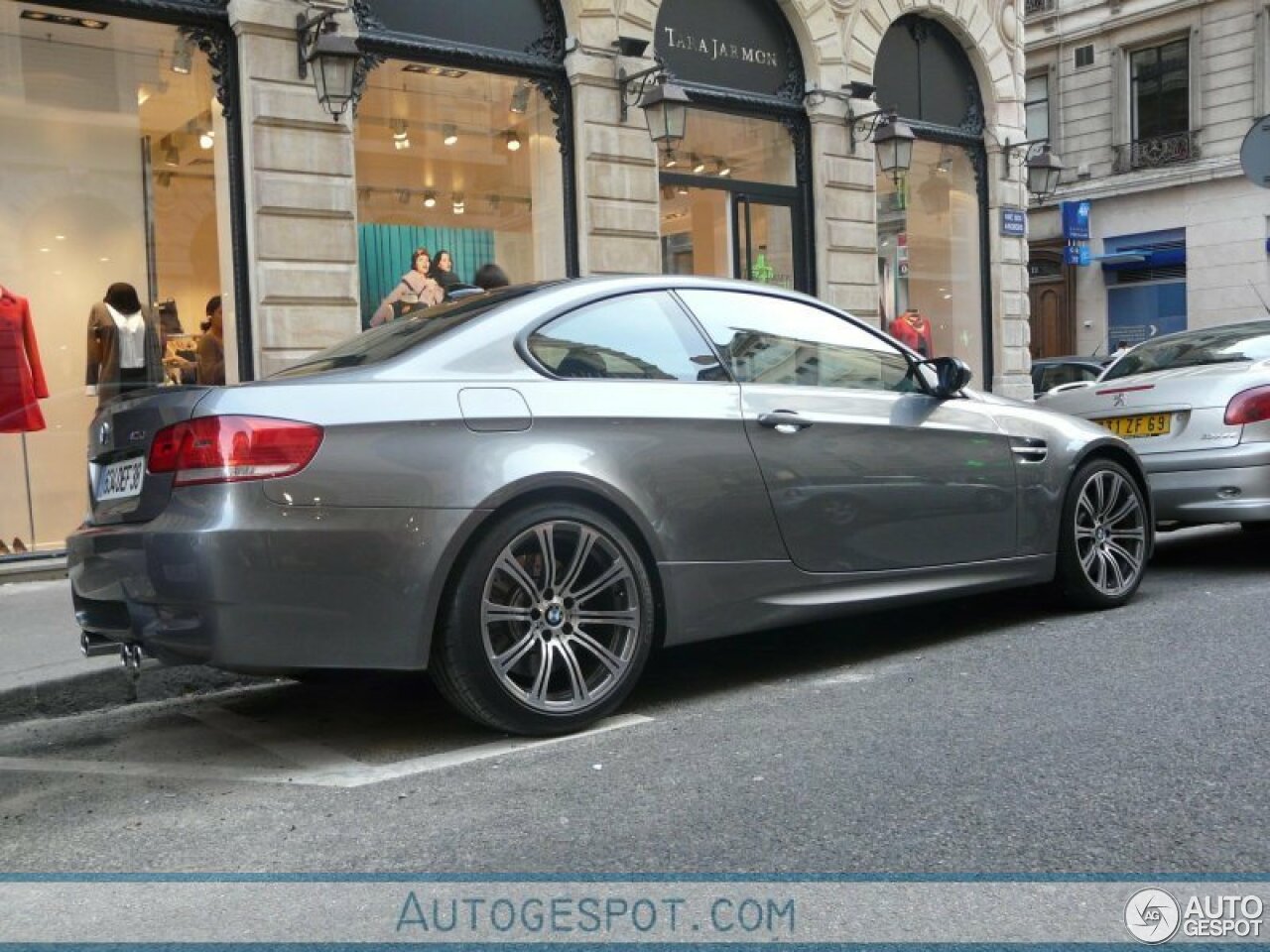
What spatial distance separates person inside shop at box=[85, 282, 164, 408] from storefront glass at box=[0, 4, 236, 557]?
0.08ft

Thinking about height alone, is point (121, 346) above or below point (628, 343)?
above

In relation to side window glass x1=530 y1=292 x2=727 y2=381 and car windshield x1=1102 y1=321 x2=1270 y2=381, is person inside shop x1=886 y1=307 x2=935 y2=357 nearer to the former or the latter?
car windshield x1=1102 y1=321 x2=1270 y2=381

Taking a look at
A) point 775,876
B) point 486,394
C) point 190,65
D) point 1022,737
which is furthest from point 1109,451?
point 190,65

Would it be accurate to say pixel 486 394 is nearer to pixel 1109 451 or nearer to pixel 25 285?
pixel 1109 451

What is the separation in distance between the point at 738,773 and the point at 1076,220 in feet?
88.6

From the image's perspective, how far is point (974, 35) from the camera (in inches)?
582

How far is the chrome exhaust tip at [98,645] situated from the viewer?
4.10 m

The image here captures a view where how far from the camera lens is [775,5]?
13.0m

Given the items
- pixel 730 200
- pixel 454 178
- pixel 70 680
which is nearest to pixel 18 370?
pixel 454 178

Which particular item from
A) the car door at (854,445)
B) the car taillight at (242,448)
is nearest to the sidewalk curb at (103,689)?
the car taillight at (242,448)

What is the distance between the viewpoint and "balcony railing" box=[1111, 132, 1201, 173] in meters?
27.0

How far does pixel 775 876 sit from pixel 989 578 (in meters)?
2.84

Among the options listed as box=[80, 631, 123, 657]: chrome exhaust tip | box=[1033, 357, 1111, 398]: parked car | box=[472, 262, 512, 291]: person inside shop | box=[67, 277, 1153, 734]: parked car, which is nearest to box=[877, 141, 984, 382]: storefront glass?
box=[1033, 357, 1111, 398]: parked car
